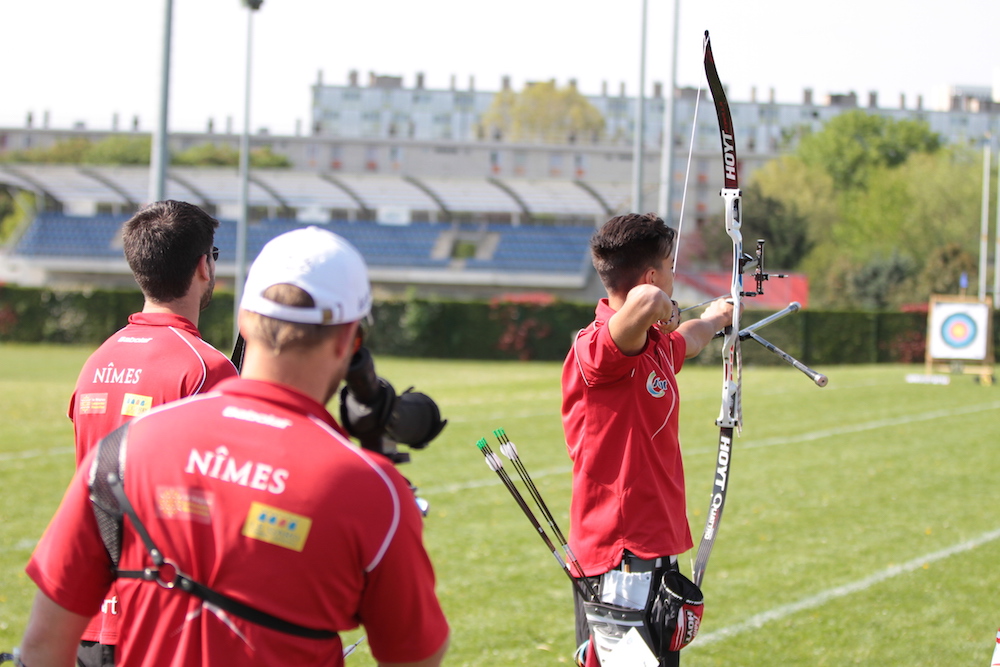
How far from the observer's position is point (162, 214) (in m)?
A: 3.00

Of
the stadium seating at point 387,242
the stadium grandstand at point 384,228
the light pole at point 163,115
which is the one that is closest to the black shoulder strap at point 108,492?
the light pole at point 163,115

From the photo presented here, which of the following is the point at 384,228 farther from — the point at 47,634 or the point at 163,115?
the point at 47,634

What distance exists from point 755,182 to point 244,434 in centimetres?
7107

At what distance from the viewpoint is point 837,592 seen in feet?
20.9

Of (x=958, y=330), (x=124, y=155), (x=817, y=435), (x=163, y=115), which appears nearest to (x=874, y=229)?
(x=958, y=330)

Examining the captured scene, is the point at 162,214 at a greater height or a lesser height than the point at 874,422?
greater

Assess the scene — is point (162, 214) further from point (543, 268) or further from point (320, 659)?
point (543, 268)

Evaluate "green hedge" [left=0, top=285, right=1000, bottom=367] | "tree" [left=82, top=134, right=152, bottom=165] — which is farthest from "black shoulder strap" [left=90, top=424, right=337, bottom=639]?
"tree" [left=82, top=134, right=152, bottom=165]

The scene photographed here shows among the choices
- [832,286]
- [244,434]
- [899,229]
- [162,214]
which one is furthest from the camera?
[899,229]

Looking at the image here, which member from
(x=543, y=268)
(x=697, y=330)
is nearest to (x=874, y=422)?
(x=697, y=330)

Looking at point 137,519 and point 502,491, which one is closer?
point 137,519

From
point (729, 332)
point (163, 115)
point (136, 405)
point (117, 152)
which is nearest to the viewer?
point (136, 405)

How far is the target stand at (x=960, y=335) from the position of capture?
2275 cm

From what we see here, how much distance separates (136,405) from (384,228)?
4798cm
